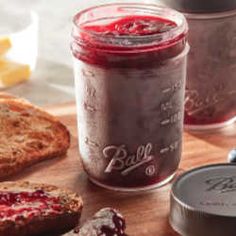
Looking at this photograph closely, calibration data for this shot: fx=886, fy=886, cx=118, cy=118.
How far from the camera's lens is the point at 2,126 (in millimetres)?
1484

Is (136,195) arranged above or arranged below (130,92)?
below

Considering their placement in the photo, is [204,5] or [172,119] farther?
[204,5]

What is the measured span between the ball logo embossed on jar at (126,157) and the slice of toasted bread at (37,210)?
0.08 meters

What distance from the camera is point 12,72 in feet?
5.92

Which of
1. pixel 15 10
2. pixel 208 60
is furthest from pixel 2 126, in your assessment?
pixel 15 10

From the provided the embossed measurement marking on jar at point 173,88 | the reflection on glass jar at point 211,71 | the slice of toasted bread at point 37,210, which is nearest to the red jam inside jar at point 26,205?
the slice of toasted bread at point 37,210

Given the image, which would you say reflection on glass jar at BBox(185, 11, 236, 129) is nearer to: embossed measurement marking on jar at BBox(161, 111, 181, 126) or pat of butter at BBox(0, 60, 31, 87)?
embossed measurement marking on jar at BBox(161, 111, 181, 126)

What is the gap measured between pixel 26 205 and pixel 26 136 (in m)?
0.25

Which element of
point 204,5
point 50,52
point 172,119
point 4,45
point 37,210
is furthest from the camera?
point 50,52

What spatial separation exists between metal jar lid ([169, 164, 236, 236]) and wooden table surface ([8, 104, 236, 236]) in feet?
0.13

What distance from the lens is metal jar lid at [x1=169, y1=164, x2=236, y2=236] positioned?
3.85 ft

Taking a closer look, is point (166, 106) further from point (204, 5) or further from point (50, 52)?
point (50, 52)

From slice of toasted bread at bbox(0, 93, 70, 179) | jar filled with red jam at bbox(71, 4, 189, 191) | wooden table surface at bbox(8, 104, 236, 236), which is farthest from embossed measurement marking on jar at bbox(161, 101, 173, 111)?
slice of toasted bread at bbox(0, 93, 70, 179)

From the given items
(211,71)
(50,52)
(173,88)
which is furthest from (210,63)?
(50,52)
